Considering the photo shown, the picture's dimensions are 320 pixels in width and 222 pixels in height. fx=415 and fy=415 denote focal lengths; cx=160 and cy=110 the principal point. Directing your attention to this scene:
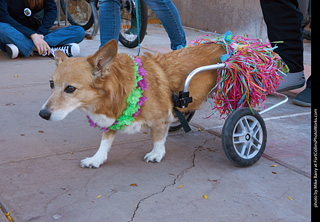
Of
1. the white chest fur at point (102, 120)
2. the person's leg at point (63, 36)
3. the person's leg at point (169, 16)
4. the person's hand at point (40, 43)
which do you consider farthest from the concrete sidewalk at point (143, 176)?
the person's leg at point (63, 36)

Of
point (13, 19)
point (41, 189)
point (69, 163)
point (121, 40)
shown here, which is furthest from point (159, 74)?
point (121, 40)

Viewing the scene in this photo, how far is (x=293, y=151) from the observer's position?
3768mm

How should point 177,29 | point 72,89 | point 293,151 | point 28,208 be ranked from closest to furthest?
1. point 28,208
2. point 72,89
3. point 293,151
4. point 177,29

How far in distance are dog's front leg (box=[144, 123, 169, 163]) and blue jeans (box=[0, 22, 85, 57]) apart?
11.3 feet

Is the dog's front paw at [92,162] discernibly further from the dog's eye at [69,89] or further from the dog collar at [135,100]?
the dog's eye at [69,89]

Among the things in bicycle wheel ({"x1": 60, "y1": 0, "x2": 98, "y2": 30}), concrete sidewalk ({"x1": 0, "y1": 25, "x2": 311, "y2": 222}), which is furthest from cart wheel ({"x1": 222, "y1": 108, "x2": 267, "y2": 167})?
bicycle wheel ({"x1": 60, "y1": 0, "x2": 98, "y2": 30})

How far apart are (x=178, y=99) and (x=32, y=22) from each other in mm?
3806

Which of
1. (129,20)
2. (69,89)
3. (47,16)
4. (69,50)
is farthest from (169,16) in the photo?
(129,20)

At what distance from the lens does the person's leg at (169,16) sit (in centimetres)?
448

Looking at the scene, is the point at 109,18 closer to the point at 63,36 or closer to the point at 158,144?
the point at 158,144

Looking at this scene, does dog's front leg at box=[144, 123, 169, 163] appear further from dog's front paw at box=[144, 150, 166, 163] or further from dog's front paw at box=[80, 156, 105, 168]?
dog's front paw at box=[80, 156, 105, 168]

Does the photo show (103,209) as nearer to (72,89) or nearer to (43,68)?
(72,89)

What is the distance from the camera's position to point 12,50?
594cm

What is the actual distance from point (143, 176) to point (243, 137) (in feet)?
2.83
